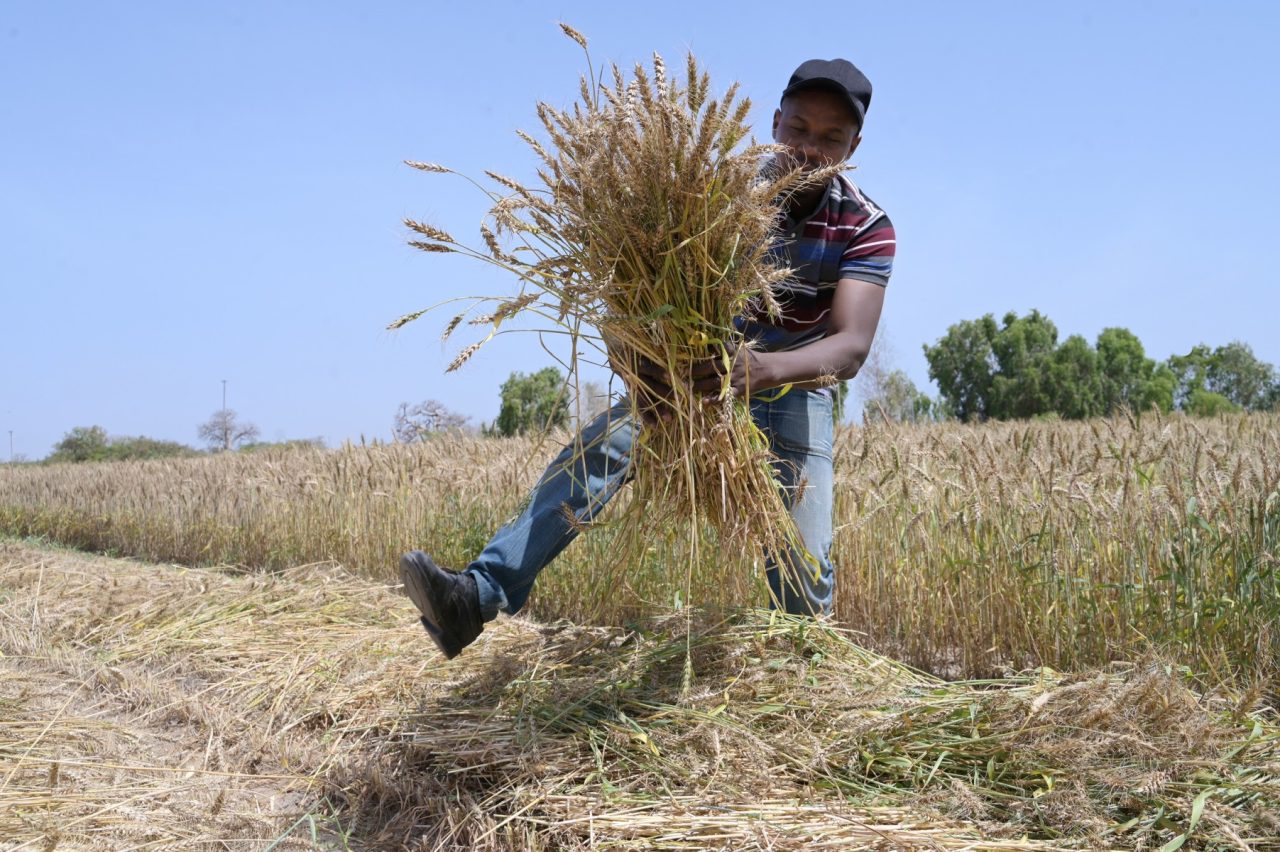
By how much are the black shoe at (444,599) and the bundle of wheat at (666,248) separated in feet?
1.79

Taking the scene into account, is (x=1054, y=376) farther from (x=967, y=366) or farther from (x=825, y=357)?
(x=825, y=357)

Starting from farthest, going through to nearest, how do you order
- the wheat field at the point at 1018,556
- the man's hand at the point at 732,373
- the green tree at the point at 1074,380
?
the green tree at the point at 1074,380 < the wheat field at the point at 1018,556 < the man's hand at the point at 732,373

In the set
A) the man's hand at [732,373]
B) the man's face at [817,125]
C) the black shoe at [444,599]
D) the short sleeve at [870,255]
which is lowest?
the black shoe at [444,599]

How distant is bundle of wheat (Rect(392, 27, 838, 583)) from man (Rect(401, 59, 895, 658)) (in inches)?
3.4

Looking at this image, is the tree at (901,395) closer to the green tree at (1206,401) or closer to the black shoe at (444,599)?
the black shoe at (444,599)

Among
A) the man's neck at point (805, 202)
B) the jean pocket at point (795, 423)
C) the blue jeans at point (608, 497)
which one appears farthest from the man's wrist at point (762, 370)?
the man's neck at point (805, 202)

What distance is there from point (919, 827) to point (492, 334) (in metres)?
1.32

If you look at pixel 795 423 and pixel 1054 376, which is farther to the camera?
pixel 1054 376

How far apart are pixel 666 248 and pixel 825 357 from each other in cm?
50

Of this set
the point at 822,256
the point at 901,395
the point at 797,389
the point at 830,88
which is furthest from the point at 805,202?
the point at 901,395

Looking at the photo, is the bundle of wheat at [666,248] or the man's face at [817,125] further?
the man's face at [817,125]

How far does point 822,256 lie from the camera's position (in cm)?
252

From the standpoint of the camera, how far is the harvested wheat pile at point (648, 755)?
1.76 m

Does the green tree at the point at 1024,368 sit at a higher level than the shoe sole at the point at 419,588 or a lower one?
higher
